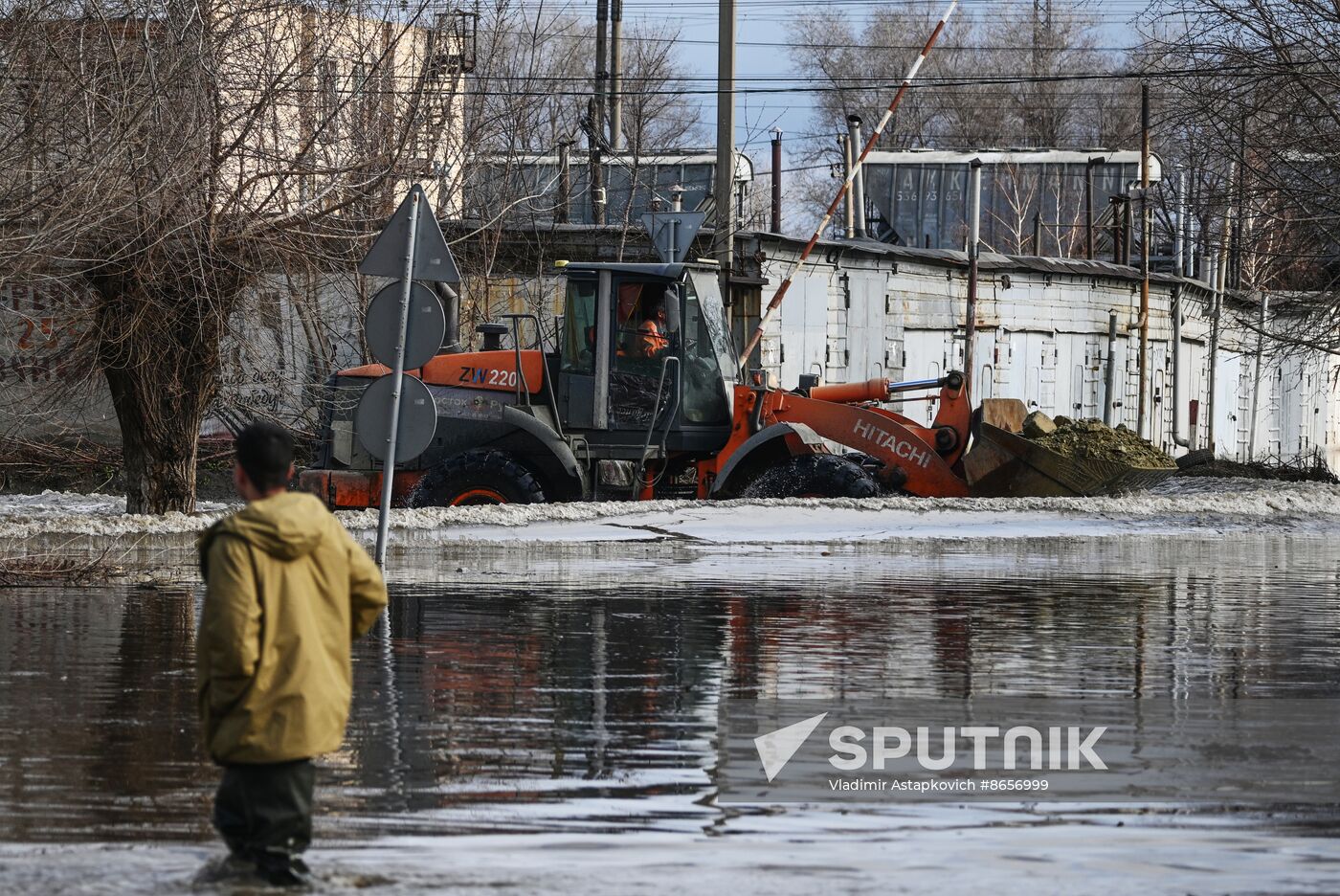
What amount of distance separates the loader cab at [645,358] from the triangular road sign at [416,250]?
5.97 meters

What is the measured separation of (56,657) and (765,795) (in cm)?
428

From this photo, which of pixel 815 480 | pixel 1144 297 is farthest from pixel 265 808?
pixel 1144 297

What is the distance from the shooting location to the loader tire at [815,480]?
18141 millimetres

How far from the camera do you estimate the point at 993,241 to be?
194 feet

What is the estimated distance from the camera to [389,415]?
1233cm

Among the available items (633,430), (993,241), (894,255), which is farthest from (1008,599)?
(993,241)

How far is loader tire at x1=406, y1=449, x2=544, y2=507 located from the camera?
1864 cm

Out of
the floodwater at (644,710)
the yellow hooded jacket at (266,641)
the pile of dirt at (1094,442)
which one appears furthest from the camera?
the pile of dirt at (1094,442)

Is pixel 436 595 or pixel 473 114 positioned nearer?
pixel 436 595

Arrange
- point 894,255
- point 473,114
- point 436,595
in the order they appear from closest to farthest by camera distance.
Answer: point 436,595 → point 473,114 → point 894,255

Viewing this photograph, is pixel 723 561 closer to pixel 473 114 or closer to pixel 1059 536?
pixel 1059 536
